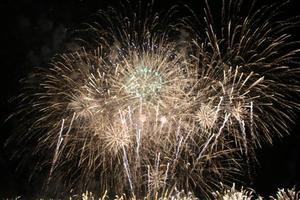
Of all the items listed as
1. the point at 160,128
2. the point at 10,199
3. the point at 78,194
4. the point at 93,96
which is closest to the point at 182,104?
the point at 160,128

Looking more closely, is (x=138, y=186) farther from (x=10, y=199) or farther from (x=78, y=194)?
(x=10, y=199)

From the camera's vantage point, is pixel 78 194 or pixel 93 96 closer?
pixel 93 96

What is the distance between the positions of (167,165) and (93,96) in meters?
3.05

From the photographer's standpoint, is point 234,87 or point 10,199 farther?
point 10,199

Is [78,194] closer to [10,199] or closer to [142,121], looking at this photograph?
[142,121]

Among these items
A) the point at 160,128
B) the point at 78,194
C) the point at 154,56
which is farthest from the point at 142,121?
the point at 78,194

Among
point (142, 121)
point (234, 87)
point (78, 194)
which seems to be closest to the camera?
point (234, 87)

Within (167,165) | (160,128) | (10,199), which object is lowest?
(10,199)

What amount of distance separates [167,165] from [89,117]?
8.85ft

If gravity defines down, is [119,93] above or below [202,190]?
above

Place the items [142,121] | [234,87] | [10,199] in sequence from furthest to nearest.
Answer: [10,199] → [142,121] → [234,87]

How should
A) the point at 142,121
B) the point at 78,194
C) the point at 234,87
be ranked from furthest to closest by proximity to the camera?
the point at 78,194
the point at 142,121
the point at 234,87

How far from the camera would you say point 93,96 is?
660 inches

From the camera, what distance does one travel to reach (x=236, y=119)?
652 inches
